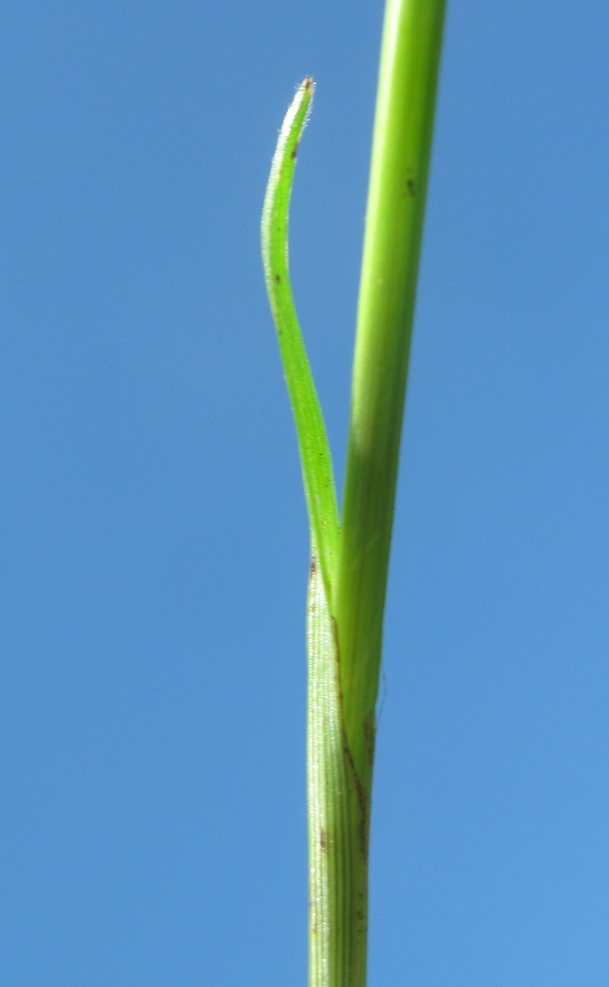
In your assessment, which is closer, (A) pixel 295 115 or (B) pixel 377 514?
(B) pixel 377 514

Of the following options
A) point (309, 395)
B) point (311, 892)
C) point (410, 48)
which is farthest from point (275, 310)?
point (311, 892)

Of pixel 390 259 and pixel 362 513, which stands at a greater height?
pixel 390 259

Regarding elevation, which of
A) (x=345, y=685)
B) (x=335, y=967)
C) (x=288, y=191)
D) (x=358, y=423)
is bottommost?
(x=335, y=967)

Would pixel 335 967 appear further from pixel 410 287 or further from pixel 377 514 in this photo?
pixel 410 287

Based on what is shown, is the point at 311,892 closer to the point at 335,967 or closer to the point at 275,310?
the point at 335,967

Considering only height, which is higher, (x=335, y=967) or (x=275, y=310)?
(x=275, y=310)
